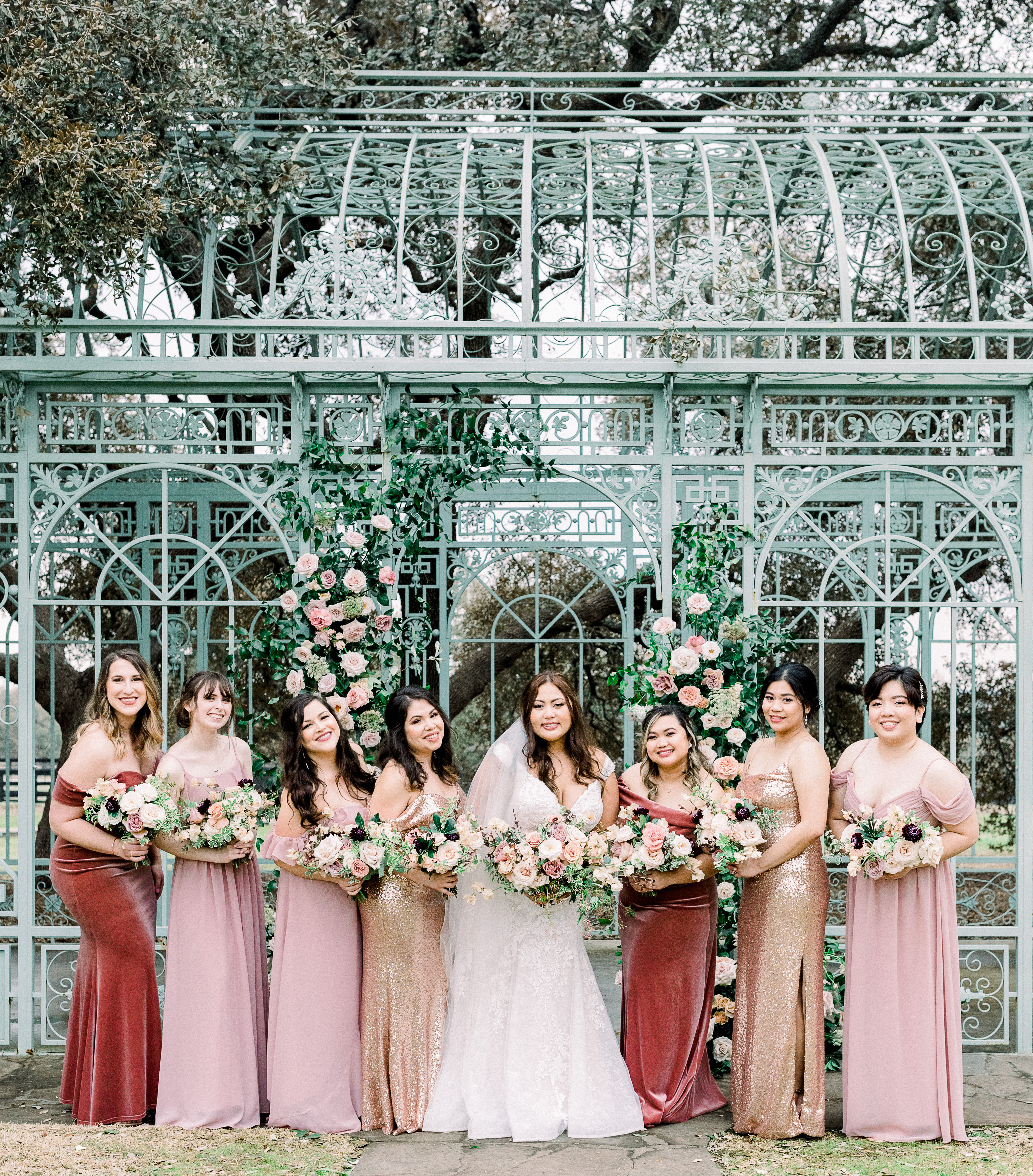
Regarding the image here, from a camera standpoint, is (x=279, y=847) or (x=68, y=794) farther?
(x=68, y=794)

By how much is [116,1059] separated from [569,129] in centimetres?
747

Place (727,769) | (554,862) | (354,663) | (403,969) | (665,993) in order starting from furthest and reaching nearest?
1. (354,663)
2. (727,769)
3. (665,993)
4. (403,969)
5. (554,862)

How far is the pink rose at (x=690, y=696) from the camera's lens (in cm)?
571

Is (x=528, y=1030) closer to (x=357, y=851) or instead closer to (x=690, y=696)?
(x=357, y=851)

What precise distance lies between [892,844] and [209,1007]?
2748 mm

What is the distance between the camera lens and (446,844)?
4699 millimetres

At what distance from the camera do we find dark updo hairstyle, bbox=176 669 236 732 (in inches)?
200

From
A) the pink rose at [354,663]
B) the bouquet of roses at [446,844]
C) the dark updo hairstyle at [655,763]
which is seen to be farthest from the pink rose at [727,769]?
the pink rose at [354,663]

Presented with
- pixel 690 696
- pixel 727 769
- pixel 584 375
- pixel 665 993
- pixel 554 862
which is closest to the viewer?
pixel 554 862

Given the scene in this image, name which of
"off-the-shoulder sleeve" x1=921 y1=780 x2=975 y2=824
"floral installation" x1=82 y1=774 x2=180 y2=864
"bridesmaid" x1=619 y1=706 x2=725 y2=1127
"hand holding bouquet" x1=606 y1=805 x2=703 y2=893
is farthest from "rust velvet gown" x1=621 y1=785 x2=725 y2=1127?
"floral installation" x1=82 y1=774 x2=180 y2=864

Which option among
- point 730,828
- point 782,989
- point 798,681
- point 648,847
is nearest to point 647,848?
point 648,847

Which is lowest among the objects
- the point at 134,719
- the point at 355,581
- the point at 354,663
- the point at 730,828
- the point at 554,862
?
the point at 554,862

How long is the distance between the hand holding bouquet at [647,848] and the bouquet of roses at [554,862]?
0.06 metres

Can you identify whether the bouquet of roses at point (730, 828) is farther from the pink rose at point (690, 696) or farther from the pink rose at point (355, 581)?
the pink rose at point (355, 581)
